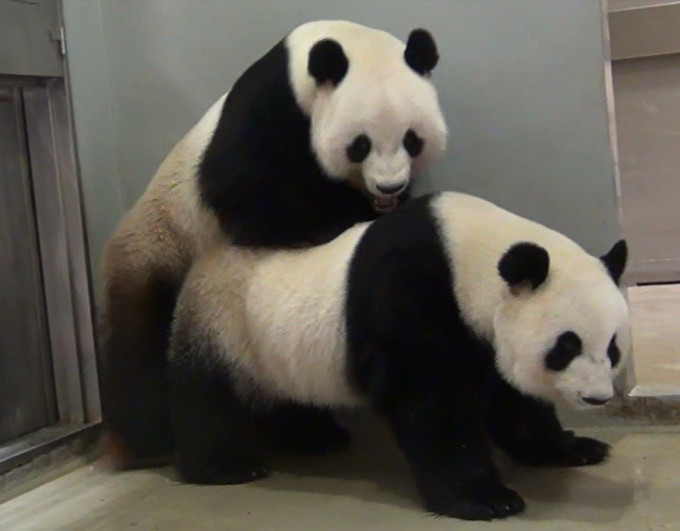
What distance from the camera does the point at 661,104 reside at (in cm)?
513

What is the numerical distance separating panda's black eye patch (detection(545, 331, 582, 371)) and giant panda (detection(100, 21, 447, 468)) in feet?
2.32

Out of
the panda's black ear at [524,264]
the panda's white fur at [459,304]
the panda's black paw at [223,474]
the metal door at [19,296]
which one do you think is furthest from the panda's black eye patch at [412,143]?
the metal door at [19,296]

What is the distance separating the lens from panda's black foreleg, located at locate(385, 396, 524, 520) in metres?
2.24

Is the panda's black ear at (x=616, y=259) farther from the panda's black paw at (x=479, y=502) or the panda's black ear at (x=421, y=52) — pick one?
the panda's black ear at (x=421, y=52)

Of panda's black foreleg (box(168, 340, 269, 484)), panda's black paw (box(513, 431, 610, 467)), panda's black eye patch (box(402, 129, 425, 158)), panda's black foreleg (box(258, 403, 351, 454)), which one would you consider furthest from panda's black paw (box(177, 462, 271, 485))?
panda's black eye patch (box(402, 129, 425, 158))

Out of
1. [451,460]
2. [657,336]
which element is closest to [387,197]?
[451,460]

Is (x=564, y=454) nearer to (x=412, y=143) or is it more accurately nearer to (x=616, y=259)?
(x=616, y=259)

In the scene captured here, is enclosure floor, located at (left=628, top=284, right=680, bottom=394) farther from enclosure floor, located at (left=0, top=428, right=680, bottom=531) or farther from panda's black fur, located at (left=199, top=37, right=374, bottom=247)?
panda's black fur, located at (left=199, top=37, right=374, bottom=247)

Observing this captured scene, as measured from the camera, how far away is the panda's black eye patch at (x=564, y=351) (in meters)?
2.11

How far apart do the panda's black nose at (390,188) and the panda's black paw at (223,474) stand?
2.82 ft

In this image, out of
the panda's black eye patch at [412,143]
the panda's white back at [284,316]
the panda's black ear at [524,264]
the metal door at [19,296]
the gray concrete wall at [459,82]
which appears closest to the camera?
the panda's black ear at [524,264]

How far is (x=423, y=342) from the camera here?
2271 mm

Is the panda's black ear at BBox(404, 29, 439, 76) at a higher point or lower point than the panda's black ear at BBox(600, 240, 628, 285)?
higher

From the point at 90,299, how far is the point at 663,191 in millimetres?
3290
